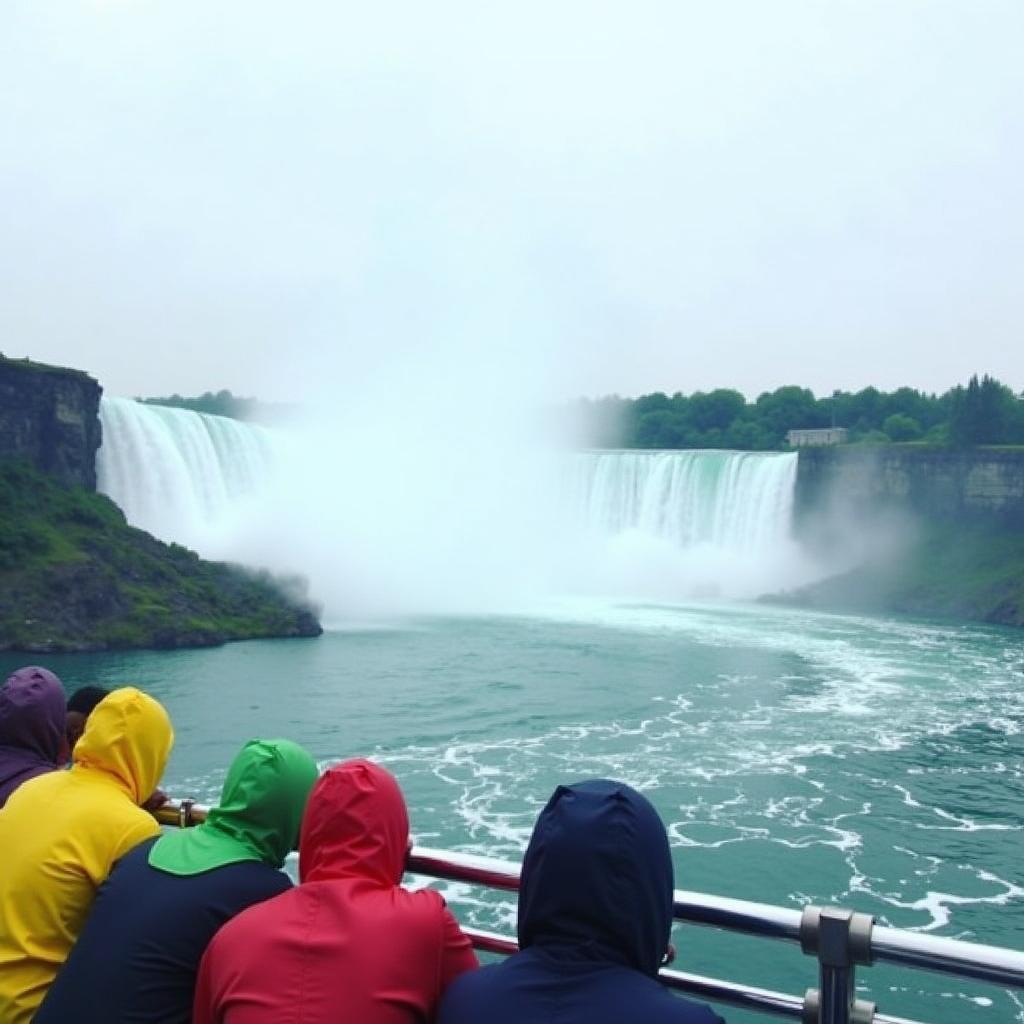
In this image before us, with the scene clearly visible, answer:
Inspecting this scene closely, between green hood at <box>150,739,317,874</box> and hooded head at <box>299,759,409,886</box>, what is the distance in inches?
11.4

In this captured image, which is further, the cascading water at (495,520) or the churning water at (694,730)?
the cascading water at (495,520)

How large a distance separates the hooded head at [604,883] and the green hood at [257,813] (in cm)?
75

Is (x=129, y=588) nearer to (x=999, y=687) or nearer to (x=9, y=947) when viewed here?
(x=999, y=687)

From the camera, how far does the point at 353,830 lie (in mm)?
2154

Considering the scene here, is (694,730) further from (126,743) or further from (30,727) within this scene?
(126,743)

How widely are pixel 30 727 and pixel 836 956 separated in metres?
2.49

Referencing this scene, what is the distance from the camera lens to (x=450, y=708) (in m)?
21.7

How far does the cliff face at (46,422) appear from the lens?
128 feet

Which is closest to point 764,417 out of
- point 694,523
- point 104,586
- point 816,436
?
point 816,436

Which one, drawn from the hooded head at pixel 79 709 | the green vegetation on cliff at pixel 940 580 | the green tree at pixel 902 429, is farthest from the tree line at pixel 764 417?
the hooded head at pixel 79 709

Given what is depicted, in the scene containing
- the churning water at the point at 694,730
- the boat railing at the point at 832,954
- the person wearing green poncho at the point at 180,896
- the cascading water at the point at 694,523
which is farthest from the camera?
the cascading water at the point at 694,523

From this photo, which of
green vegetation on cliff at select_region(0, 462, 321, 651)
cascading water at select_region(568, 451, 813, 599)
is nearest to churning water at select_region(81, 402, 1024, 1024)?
green vegetation on cliff at select_region(0, 462, 321, 651)

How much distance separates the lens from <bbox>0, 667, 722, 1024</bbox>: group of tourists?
191cm

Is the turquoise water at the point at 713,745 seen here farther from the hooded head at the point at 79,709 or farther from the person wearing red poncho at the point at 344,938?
the person wearing red poncho at the point at 344,938
